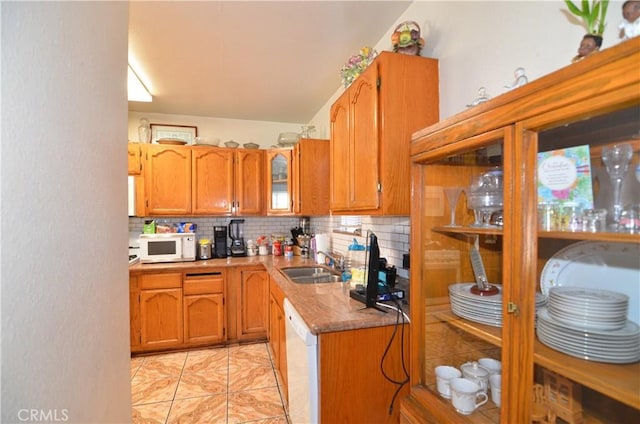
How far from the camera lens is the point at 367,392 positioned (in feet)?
4.57

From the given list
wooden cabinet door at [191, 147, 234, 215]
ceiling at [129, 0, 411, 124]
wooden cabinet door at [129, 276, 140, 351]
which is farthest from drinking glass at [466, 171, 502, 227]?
wooden cabinet door at [129, 276, 140, 351]

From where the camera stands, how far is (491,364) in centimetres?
103

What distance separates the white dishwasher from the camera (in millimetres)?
1351

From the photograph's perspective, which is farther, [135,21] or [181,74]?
[181,74]

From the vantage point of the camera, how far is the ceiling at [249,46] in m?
1.77

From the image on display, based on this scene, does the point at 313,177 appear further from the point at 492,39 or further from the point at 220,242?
the point at 492,39

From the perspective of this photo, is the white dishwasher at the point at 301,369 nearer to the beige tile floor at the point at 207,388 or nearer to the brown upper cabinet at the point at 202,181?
the beige tile floor at the point at 207,388

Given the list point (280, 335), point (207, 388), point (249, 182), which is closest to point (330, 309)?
point (280, 335)

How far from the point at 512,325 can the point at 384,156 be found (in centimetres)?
95

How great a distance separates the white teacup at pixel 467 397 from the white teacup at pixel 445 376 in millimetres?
64

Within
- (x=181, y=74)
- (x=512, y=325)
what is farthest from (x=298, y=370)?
(x=181, y=74)

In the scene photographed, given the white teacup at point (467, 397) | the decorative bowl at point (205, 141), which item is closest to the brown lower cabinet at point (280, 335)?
the white teacup at point (467, 397)

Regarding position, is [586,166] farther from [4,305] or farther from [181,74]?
[181,74]

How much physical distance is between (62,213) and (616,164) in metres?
1.28
